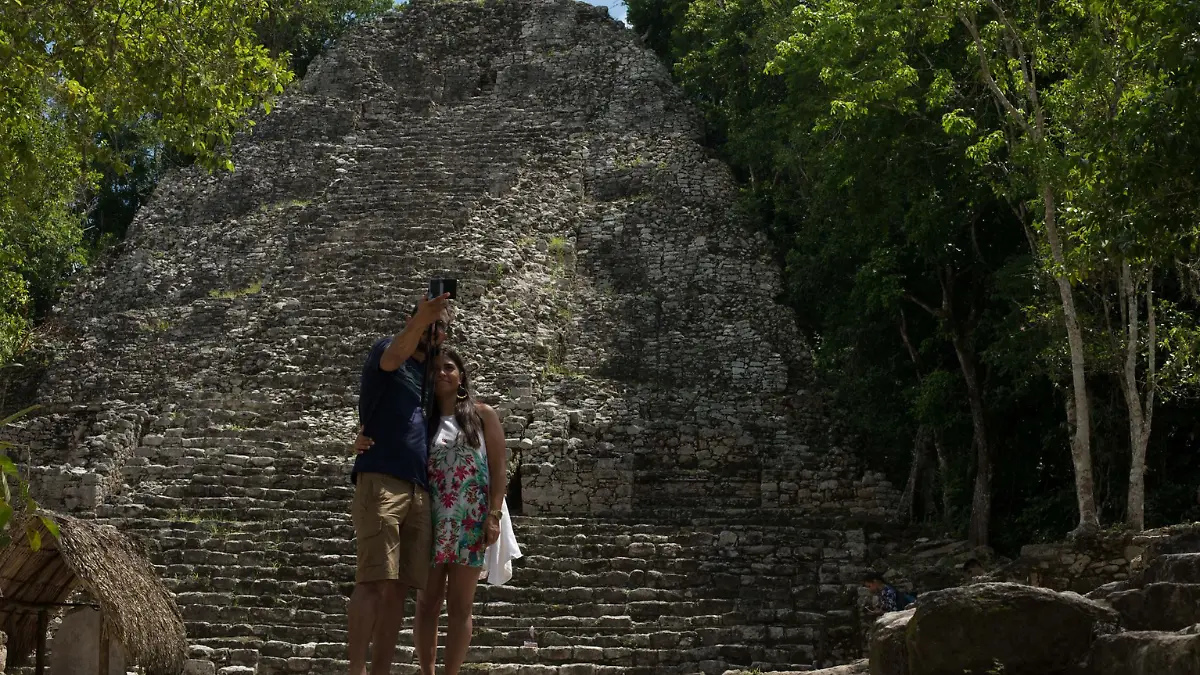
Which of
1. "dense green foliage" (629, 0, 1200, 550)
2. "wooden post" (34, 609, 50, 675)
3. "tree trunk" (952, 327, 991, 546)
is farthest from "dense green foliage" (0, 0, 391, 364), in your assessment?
"tree trunk" (952, 327, 991, 546)

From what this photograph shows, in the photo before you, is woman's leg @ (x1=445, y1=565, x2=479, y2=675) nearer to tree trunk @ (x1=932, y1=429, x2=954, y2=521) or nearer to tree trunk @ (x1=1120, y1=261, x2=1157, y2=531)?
tree trunk @ (x1=1120, y1=261, x2=1157, y2=531)

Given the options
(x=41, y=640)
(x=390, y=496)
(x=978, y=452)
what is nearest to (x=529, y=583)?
(x=41, y=640)

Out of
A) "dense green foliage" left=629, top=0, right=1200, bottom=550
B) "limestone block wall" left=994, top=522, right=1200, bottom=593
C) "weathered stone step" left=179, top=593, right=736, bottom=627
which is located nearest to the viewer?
"dense green foliage" left=629, top=0, right=1200, bottom=550

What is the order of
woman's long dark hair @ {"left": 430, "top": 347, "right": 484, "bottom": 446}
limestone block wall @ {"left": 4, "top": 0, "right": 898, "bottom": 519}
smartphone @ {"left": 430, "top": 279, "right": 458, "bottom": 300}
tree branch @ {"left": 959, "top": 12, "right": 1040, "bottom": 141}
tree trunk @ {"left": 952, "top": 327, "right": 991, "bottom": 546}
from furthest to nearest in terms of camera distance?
limestone block wall @ {"left": 4, "top": 0, "right": 898, "bottom": 519}, tree trunk @ {"left": 952, "top": 327, "right": 991, "bottom": 546}, tree branch @ {"left": 959, "top": 12, "right": 1040, "bottom": 141}, woman's long dark hair @ {"left": 430, "top": 347, "right": 484, "bottom": 446}, smartphone @ {"left": 430, "top": 279, "right": 458, "bottom": 300}

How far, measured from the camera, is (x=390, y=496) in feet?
17.0

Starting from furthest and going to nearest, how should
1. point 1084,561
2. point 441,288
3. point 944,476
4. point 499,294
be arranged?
1. point 499,294
2. point 944,476
3. point 1084,561
4. point 441,288

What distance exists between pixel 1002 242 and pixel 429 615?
1034 cm

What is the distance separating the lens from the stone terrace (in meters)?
11.3

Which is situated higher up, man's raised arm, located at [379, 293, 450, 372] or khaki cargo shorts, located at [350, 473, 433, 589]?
man's raised arm, located at [379, 293, 450, 372]

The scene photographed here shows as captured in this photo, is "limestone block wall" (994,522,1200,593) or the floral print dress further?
"limestone block wall" (994,522,1200,593)

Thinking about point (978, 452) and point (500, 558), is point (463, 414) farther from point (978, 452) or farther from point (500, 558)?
point (978, 452)

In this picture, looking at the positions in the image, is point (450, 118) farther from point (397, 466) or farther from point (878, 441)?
point (397, 466)

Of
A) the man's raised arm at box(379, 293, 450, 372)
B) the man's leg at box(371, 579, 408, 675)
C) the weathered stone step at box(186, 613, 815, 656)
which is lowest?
the weathered stone step at box(186, 613, 815, 656)

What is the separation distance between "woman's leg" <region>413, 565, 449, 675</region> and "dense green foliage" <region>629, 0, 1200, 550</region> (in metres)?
4.20
